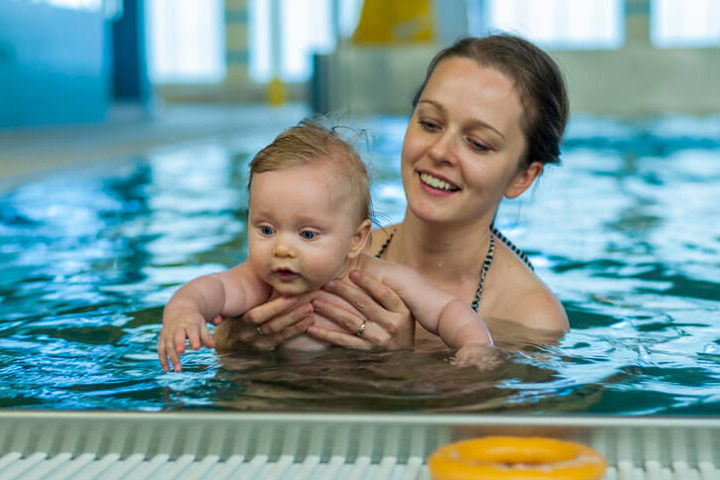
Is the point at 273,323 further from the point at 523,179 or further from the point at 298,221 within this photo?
the point at 523,179

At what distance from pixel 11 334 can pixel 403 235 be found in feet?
4.21

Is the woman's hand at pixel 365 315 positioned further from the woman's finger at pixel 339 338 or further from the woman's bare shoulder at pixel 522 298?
the woman's bare shoulder at pixel 522 298

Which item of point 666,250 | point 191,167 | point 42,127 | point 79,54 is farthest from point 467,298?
point 79,54

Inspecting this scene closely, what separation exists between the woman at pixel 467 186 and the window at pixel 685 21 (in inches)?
842

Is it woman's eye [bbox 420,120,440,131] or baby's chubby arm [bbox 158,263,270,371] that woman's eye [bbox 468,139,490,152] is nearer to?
woman's eye [bbox 420,120,440,131]

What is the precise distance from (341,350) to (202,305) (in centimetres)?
42

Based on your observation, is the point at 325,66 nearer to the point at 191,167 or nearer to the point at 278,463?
the point at 191,167

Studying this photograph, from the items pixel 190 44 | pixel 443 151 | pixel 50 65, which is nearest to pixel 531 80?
pixel 443 151

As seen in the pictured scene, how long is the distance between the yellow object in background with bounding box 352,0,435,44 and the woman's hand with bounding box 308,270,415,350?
14.4 meters

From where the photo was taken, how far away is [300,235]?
2438mm

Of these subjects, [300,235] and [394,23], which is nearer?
[300,235]

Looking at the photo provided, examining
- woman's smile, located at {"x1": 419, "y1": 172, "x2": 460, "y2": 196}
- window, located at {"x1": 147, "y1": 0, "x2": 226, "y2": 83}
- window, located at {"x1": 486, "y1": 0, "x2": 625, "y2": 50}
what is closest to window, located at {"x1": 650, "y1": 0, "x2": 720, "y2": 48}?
window, located at {"x1": 486, "y1": 0, "x2": 625, "y2": 50}

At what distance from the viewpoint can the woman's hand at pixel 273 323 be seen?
2.56 m

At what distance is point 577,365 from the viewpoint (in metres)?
2.60
